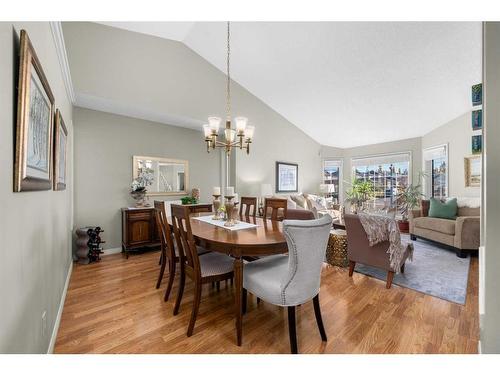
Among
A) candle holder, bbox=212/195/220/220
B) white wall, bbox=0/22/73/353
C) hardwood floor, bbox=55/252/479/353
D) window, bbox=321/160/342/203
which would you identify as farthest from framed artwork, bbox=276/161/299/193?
white wall, bbox=0/22/73/353

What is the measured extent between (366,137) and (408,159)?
113 cm

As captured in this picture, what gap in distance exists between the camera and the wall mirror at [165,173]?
397 cm

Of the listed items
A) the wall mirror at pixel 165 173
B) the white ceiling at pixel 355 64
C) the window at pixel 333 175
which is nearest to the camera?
the white ceiling at pixel 355 64

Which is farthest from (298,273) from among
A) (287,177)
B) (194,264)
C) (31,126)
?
(287,177)

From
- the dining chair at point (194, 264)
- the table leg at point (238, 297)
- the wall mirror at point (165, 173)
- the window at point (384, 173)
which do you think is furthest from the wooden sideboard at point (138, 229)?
the window at point (384, 173)

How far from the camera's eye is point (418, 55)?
311 centimetres

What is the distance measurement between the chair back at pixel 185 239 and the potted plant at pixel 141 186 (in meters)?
2.13

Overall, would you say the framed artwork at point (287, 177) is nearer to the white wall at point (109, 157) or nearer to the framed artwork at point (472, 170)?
the white wall at point (109, 157)

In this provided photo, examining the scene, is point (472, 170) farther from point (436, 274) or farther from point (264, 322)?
point (264, 322)

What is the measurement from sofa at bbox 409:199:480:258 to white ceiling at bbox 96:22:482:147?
195cm

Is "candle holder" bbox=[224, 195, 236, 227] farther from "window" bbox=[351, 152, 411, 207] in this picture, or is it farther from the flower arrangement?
"window" bbox=[351, 152, 411, 207]
